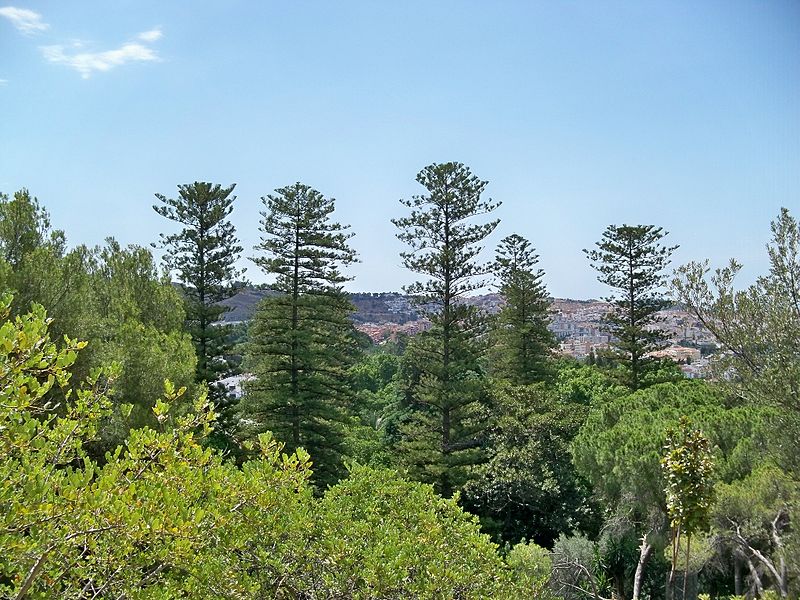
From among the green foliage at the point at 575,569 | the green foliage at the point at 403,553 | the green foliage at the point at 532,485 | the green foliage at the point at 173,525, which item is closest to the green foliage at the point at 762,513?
the green foliage at the point at 575,569

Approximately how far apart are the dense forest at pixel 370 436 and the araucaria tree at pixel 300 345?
2.4 inches

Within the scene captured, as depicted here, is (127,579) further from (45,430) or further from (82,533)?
(45,430)

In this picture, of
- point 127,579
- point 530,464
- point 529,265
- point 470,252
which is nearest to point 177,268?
point 470,252

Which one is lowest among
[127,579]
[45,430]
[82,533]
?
[127,579]

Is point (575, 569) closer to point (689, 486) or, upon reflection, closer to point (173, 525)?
point (689, 486)

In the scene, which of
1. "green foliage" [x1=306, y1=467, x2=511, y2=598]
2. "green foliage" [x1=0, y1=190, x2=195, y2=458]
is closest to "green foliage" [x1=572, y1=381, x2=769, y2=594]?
"green foliage" [x1=306, y1=467, x2=511, y2=598]

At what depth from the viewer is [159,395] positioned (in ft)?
31.5

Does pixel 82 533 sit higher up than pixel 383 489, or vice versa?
pixel 82 533

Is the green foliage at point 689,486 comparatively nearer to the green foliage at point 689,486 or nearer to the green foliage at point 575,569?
the green foliage at point 689,486

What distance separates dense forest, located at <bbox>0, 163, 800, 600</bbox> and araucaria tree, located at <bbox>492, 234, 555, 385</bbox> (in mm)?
82

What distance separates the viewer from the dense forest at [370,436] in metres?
3.20

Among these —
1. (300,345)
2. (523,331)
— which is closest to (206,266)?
(300,345)

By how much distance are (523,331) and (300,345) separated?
27.6ft

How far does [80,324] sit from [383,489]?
18.3 feet
